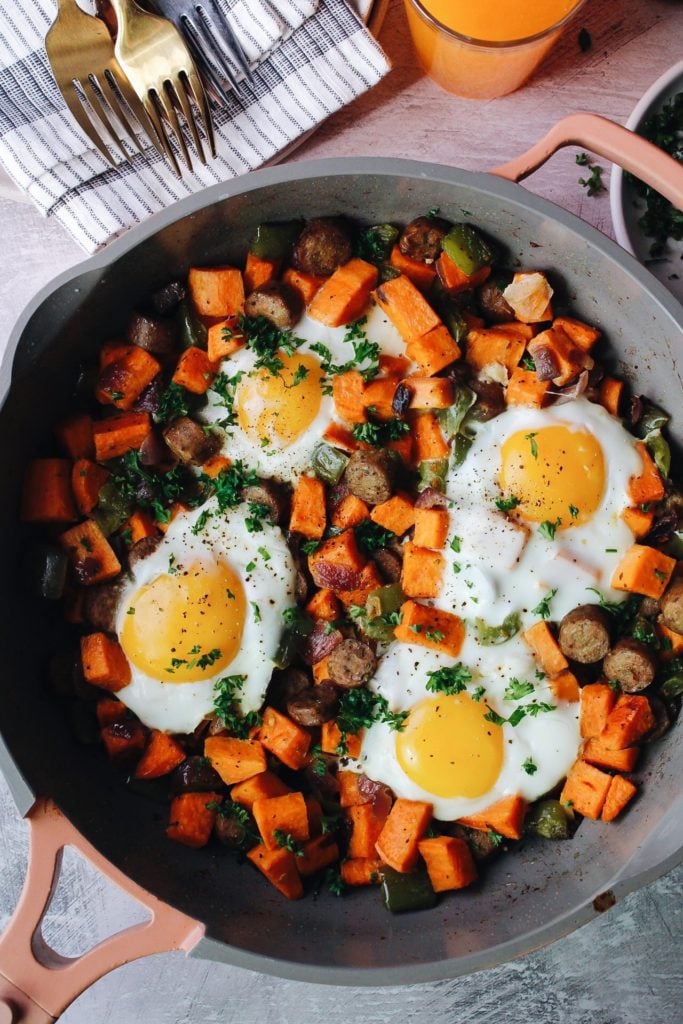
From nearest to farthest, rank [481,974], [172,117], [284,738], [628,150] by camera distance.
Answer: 1. [628,150]
2. [172,117]
3. [284,738]
4. [481,974]

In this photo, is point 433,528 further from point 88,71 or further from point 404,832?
point 88,71

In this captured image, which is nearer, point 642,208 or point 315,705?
point 315,705

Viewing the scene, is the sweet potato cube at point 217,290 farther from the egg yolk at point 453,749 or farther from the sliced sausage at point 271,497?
the egg yolk at point 453,749

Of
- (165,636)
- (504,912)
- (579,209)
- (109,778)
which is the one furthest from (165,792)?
(579,209)

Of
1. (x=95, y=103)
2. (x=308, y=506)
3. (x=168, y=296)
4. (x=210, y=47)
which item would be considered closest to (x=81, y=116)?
(x=95, y=103)

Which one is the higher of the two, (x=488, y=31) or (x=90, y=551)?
(x=488, y=31)

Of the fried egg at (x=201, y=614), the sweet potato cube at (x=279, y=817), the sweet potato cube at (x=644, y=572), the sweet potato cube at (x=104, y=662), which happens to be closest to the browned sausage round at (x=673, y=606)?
the sweet potato cube at (x=644, y=572)

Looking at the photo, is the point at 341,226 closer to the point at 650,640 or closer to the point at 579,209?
the point at 579,209
